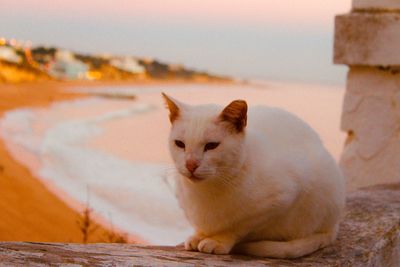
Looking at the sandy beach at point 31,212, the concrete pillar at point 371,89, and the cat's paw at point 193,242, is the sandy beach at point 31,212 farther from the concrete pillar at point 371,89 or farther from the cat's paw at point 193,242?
the cat's paw at point 193,242

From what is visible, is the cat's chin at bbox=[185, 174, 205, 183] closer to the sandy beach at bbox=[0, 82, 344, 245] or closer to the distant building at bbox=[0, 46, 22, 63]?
the sandy beach at bbox=[0, 82, 344, 245]

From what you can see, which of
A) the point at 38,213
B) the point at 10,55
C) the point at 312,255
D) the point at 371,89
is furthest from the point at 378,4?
the point at 10,55

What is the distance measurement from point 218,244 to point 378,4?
2.05 metres

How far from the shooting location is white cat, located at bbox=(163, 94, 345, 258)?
190cm

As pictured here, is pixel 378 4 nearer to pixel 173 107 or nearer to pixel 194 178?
pixel 173 107

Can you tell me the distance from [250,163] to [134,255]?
477 mm

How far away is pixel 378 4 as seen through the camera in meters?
3.50

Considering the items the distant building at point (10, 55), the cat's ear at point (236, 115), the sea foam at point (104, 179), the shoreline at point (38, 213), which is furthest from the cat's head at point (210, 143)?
the distant building at point (10, 55)

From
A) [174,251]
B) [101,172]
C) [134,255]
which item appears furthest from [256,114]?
[101,172]

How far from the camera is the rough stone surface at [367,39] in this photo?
Answer: 345cm

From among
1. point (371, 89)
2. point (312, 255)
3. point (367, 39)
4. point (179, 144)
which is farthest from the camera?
point (371, 89)

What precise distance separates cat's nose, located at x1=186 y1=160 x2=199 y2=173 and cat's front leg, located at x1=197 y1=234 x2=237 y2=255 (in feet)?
1.13

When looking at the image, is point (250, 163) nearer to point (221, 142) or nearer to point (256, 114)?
point (221, 142)

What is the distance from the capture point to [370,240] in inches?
92.4
